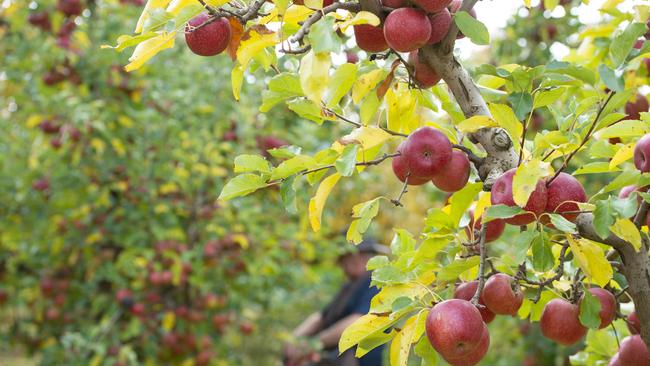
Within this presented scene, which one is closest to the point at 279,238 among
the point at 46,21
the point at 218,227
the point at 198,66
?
the point at 218,227

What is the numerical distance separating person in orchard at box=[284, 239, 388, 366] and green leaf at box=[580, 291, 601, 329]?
79.8 inches

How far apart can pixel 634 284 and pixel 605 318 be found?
0.28 feet

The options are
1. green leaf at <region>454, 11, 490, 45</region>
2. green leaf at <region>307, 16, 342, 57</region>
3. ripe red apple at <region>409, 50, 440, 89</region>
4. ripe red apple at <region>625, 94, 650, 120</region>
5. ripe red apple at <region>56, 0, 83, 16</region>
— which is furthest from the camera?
ripe red apple at <region>56, 0, 83, 16</region>

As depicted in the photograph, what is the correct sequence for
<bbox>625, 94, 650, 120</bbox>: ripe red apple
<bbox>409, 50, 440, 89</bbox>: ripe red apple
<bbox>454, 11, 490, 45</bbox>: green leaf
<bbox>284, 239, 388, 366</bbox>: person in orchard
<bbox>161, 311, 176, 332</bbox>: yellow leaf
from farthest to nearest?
<bbox>284, 239, 388, 366</bbox>: person in orchard → <bbox>161, 311, 176, 332</bbox>: yellow leaf → <bbox>625, 94, 650, 120</bbox>: ripe red apple → <bbox>409, 50, 440, 89</bbox>: ripe red apple → <bbox>454, 11, 490, 45</bbox>: green leaf

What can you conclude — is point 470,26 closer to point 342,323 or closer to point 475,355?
point 475,355

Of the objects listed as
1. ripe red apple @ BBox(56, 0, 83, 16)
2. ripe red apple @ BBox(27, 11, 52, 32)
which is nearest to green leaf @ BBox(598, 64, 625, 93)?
ripe red apple @ BBox(56, 0, 83, 16)

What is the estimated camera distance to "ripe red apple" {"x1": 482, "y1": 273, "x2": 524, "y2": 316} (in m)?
0.99

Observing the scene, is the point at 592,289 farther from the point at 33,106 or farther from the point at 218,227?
the point at 33,106

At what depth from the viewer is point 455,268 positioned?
1.00 meters

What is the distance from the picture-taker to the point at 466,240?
1.09 m

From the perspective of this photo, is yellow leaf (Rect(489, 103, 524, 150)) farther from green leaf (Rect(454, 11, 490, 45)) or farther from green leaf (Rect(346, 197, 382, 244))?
green leaf (Rect(346, 197, 382, 244))

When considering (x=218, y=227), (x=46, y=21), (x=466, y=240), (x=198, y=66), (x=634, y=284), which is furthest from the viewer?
(x=198, y=66)

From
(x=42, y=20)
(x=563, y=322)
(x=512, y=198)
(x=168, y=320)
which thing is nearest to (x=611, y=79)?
(x=512, y=198)

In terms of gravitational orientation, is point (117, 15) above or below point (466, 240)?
below
